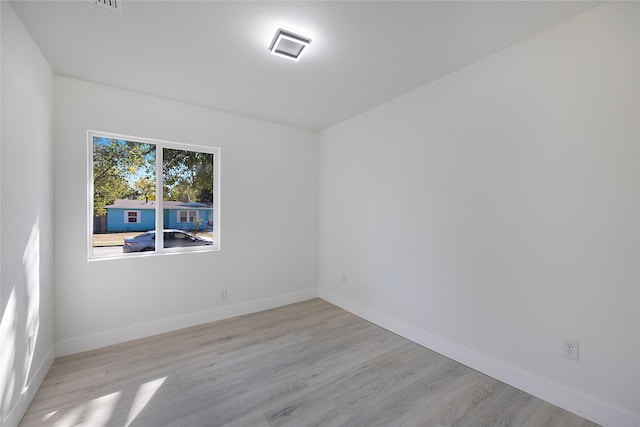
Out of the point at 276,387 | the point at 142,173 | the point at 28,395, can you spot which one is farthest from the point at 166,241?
the point at 276,387

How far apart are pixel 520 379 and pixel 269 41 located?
3.13m

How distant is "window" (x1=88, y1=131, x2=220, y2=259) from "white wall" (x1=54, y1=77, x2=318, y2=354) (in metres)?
0.13

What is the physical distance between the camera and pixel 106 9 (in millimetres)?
1675

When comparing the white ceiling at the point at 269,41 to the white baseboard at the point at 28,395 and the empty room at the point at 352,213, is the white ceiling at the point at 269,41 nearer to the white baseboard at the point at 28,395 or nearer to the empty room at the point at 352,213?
the empty room at the point at 352,213

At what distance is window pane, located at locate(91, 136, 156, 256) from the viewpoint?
2.70 m

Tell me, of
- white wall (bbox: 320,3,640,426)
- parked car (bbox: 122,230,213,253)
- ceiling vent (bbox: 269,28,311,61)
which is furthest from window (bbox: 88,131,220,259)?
white wall (bbox: 320,3,640,426)

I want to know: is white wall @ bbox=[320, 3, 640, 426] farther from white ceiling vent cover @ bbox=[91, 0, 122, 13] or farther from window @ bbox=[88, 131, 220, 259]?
white ceiling vent cover @ bbox=[91, 0, 122, 13]

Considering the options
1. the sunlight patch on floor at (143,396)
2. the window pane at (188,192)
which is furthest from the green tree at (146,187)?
the sunlight patch on floor at (143,396)

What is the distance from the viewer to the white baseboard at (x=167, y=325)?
2514 mm

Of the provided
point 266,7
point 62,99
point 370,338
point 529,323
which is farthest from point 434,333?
point 62,99

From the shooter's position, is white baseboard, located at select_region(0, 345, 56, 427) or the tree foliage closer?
white baseboard, located at select_region(0, 345, 56, 427)

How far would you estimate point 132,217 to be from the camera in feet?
9.40

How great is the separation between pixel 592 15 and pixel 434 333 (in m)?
2.64

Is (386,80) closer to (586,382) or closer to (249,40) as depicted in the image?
(249,40)
